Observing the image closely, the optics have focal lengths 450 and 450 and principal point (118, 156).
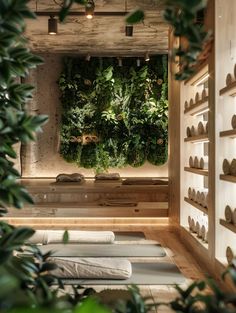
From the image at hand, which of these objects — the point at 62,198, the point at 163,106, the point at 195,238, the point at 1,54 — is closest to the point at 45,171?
the point at 62,198

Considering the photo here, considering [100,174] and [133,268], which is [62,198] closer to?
[100,174]

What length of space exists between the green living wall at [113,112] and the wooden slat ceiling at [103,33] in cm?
40

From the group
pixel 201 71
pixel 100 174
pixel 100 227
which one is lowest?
pixel 100 227

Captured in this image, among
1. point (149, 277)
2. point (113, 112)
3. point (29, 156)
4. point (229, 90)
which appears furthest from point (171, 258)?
point (29, 156)

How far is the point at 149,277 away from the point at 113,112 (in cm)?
598

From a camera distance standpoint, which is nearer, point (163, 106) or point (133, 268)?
point (133, 268)

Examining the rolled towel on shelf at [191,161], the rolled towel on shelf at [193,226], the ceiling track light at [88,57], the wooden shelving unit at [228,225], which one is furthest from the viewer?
the ceiling track light at [88,57]

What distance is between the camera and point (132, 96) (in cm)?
950

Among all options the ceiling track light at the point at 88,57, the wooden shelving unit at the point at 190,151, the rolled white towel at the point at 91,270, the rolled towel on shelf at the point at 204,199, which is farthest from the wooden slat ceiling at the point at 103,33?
the rolled white towel at the point at 91,270

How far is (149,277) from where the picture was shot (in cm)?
375

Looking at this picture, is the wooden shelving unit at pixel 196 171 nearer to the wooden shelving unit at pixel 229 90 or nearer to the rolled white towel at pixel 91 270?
the wooden shelving unit at pixel 229 90

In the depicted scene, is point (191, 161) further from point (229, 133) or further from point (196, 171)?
point (229, 133)

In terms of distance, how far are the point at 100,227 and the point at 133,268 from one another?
2757mm

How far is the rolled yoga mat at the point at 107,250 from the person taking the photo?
14.8 feet
